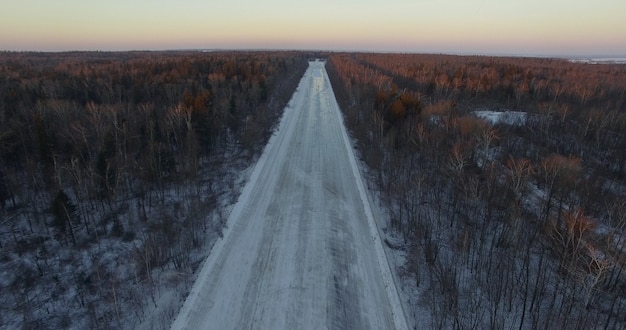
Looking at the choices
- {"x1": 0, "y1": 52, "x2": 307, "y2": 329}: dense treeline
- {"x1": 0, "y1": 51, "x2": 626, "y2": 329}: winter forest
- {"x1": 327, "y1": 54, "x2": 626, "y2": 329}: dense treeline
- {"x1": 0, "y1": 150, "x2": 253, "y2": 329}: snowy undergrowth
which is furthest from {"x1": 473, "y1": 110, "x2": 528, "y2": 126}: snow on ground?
{"x1": 0, "y1": 150, "x2": 253, "y2": 329}: snowy undergrowth

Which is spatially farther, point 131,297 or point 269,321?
point 131,297

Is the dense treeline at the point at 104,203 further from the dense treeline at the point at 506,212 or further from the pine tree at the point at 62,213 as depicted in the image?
the dense treeline at the point at 506,212

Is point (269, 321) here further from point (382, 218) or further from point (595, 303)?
point (595, 303)

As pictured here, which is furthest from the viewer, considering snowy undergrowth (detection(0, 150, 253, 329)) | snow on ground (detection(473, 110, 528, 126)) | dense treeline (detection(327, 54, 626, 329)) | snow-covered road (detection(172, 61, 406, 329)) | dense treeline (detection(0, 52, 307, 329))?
snow on ground (detection(473, 110, 528, 126))

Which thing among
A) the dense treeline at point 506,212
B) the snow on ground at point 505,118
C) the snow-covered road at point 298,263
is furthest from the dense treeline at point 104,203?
the snow on ground at point 505,118

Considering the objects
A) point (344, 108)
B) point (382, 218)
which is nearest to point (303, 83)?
point (344, 108)

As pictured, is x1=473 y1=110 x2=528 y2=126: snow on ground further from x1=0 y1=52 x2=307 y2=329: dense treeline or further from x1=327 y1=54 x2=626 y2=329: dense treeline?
x1=0 y1=52 x2=307 y2=329: dense treeline
